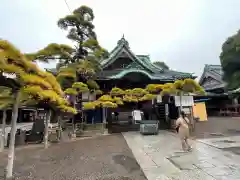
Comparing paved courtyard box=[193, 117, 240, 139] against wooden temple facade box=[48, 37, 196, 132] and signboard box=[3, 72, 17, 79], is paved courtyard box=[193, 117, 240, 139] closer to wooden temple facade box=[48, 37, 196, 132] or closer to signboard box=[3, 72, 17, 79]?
wooden temple facade box=[48, 37, 196, 132]

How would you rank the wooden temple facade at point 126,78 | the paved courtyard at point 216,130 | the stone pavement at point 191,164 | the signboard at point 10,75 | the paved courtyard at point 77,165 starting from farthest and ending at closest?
the wooden temple facade at point 126,78 → the paved courtyard at point 216,130 → the paved courtyard at point 77,165 → the stone pavement at point 191,164 → the signboard at point 10,75

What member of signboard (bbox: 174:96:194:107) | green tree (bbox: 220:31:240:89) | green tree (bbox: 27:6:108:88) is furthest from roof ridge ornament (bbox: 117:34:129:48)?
green tree (bbox: 220:31:240:89)

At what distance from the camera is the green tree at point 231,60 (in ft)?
66.3

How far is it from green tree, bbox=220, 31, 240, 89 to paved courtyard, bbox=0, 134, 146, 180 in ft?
57.4

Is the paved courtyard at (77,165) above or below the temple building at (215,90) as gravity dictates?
below

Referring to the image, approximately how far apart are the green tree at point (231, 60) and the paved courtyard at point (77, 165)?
17.5 m

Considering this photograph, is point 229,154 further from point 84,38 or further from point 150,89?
point 84,38

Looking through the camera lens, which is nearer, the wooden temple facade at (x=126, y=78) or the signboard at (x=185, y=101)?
the signboard at (x=185, y=101)

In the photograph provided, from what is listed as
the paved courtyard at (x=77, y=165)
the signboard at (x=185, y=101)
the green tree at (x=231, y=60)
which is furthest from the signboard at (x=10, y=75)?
the green tree at (x=231, y=60)

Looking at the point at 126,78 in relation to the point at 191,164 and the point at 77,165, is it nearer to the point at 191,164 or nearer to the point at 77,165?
the point at 77,165

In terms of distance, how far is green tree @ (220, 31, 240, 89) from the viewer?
20209 millimetres

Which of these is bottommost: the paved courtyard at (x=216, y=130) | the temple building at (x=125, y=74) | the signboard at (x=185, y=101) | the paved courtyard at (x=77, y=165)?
the paved courtyard at (x=77, y=165)

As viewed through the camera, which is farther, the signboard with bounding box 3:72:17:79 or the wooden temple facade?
the wooden temple facade

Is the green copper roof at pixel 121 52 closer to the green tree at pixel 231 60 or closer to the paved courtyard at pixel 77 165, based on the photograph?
the green tree at pixel 231 60
